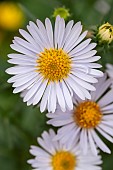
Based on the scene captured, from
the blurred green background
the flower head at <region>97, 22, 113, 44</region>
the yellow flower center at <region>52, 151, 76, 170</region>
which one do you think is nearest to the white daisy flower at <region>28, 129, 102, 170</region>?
the yellow flower center at <region>52, 151, 76, 170</region>

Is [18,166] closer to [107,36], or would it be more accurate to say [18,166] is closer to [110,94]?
[110,94]

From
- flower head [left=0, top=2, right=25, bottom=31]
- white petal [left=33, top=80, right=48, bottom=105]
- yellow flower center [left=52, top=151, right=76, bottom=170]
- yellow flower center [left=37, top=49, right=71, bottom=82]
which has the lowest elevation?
yellow flower center [left=52, top=151, right=76, bottom=170]

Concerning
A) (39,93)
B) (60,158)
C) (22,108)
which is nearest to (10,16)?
(22,108)

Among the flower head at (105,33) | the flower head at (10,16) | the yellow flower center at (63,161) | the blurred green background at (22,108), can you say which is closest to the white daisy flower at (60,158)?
the yellow flower center at (63,161)

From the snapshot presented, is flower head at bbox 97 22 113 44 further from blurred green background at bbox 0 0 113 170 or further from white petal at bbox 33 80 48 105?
white petal at bbox 33 80 48 105

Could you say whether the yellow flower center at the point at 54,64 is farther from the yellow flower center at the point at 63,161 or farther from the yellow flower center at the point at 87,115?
the yellow flower center at the point at 63,161

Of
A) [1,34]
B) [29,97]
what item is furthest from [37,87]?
[1,34]
